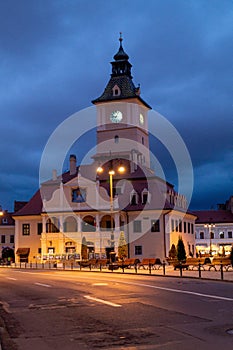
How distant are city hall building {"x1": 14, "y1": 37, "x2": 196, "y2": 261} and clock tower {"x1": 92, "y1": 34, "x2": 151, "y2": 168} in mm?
149

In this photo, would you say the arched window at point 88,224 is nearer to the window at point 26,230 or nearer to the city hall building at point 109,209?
the city hall building at point 109,209

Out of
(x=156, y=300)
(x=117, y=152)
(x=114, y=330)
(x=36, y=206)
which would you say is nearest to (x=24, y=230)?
(x=36, y=206)

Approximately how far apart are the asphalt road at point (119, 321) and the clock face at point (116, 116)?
193 ft

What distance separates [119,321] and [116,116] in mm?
66021

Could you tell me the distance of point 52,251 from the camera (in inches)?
2547

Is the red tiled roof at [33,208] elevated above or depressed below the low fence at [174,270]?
above

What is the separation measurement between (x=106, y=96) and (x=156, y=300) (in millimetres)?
63469

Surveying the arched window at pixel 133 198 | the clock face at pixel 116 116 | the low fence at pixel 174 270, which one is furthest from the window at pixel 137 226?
the clock face at pixel 116 116

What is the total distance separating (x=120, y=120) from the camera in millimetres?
76625

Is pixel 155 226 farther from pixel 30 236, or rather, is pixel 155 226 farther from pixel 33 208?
pixel 33 208

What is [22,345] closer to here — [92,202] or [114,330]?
[114,330]

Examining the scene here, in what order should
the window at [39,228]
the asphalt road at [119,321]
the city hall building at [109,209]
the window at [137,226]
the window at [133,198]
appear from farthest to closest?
the window at [39,228] < the window at [133,198] < the window at [137,226] < the city hall building at [109,209] < the asphalt road at [119,321]

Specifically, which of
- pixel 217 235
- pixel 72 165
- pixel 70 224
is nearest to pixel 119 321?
pixel 70 224

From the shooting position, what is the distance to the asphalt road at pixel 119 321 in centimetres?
952
